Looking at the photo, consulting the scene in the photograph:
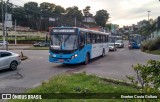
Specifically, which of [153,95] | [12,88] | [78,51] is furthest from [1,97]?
[78,51]

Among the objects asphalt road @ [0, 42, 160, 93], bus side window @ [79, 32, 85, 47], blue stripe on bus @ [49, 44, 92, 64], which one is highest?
bus side window @ [79, 32, 85, 47]

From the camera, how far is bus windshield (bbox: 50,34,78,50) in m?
17.2

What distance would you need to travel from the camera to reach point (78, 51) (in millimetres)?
17344

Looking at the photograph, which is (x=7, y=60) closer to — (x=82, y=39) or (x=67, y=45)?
(x=67, y=45)

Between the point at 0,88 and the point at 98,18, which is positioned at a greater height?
the point at 98,18

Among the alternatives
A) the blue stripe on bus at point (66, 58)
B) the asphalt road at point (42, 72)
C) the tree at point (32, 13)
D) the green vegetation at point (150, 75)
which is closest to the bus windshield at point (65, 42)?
the blue stripe on bus at point (66, 58)

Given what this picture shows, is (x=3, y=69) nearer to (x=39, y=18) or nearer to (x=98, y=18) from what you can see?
(x=39, y=18)

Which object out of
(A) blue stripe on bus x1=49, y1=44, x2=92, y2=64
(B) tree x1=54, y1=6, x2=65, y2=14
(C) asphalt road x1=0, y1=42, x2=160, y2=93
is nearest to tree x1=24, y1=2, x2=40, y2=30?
(B) tree x1=54, y1=6, x2=65, y2=14

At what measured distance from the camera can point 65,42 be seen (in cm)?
1725

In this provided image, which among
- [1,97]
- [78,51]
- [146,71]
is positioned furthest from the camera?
[78,51]

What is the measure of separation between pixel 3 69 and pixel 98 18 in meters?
114

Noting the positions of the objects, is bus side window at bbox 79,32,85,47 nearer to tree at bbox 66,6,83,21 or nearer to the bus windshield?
the bus windshield

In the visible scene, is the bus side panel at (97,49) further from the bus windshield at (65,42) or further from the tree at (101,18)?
the tree at (101,18)

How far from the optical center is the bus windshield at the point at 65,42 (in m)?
17.2
